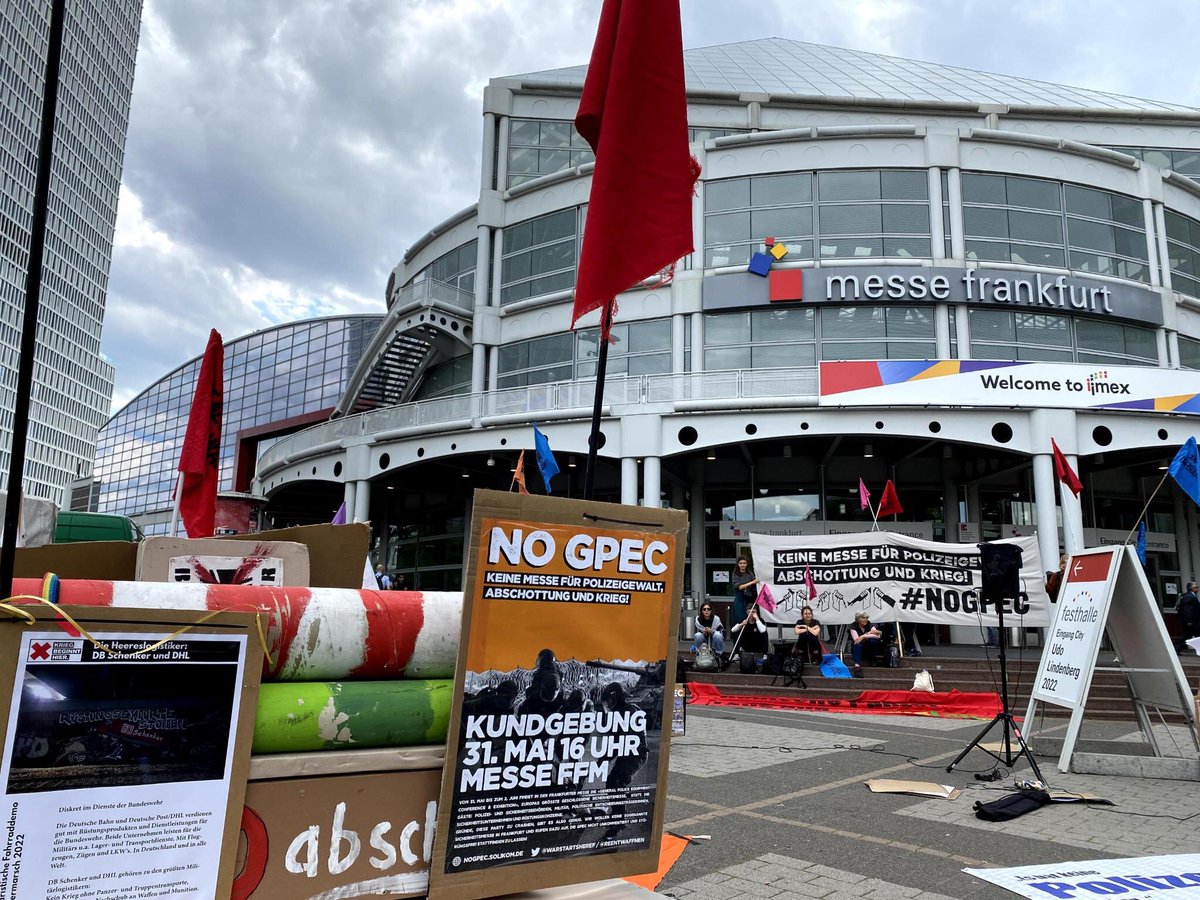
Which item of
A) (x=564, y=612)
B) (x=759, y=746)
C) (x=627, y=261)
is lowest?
(x=759, y=746)

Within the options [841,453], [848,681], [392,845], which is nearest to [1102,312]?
[841,453]

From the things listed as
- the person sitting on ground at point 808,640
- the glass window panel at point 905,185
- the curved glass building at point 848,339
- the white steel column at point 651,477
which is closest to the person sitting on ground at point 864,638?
the person sitting on ground at point 808,640

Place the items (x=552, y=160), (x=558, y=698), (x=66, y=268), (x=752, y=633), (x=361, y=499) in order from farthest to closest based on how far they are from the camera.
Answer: (x=66, y=268) → (x=552, y=160) → (x=361, y=499) → (x=752, y=633) → (x=558, y=698)

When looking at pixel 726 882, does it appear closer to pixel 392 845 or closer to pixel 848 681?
pixel 392 845

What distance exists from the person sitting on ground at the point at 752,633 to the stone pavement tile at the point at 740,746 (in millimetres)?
4739

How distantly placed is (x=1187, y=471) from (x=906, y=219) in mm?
Answer: 12382

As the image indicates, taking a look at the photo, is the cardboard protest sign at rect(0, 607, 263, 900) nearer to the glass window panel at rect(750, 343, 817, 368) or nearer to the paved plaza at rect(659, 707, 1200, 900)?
the paved plaza at rect(659, 707, 1200, 900)

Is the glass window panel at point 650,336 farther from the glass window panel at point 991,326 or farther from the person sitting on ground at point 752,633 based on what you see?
the person sitting on ground at point 752,633

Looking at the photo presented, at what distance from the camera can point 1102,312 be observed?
2352 centimetres

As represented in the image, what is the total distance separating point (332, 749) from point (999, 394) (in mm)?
20353

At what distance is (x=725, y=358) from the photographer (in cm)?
2408

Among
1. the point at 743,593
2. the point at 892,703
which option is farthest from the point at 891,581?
the point at 892,703

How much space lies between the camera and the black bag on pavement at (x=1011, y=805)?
233 inches

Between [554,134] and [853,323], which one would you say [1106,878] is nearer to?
[853,323]
